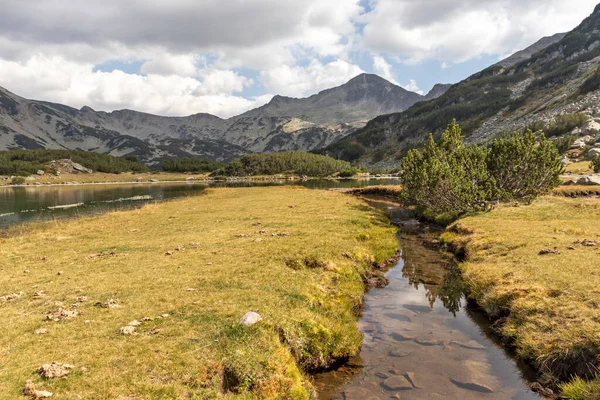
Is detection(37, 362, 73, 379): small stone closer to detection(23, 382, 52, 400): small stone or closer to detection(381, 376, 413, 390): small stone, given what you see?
detection(23, 382, 52, 400): small stone

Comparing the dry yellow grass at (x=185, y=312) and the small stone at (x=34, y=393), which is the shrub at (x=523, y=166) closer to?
the dry yellow grass at (x=185, y=312)

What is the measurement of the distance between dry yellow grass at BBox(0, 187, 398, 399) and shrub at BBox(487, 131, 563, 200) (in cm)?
2963

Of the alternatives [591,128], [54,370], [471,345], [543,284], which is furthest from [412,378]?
[591,128]

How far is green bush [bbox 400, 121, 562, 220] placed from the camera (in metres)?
46.1

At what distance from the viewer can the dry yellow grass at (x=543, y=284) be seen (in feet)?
45.8

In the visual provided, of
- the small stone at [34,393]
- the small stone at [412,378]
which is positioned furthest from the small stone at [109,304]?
the small stone at [412,378]

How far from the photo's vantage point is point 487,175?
47969 mm

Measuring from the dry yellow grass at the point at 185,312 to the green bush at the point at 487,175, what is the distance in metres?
21.2

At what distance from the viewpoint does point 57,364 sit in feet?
35.0

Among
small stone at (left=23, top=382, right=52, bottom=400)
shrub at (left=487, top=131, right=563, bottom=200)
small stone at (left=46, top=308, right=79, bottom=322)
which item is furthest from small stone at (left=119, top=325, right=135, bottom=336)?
shrub at (left=487, top=131, right=563, bottom=200)

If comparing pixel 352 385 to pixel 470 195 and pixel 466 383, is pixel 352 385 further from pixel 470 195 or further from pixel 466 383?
pixel 470 195

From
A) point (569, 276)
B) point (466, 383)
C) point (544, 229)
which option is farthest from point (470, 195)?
point (466, 383)

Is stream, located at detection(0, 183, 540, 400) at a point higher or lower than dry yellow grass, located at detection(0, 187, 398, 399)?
lower

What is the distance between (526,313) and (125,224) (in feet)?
143
